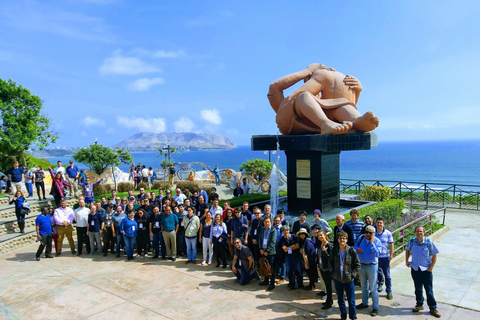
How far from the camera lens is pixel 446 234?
1130 centimetres

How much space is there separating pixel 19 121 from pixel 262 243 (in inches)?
689

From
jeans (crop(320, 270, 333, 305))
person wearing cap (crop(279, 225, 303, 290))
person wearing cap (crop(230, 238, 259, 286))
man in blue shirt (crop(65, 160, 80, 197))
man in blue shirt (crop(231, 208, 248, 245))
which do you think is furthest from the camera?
man in blue shirt (crop(65, 160, 80, 197))

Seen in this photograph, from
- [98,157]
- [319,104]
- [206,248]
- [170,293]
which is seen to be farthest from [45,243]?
[98,157]

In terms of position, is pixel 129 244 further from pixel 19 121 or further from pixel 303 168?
pixel 19 121

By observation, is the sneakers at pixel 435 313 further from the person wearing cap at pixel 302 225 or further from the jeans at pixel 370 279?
the person wearing cap at pixel 302 225

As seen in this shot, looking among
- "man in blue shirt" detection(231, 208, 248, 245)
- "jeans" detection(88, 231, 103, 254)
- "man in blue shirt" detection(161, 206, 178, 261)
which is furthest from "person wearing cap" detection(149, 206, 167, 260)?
"man in blue shirt" detection(231, 208, 248, 245)

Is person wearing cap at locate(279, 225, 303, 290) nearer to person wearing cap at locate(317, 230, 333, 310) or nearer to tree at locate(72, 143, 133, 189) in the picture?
person wearing cap at locate(317, 230, 333, 310)

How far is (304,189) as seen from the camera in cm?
1164

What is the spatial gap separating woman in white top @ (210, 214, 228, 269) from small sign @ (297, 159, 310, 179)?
3962mm

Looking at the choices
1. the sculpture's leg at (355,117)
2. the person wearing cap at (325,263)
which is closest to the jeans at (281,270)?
the person wearing cap at (325,263)

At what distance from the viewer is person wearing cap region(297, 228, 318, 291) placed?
21.9 feet

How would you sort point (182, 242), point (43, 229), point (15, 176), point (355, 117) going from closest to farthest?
point (182, 242) < point (43, 229) < point (355, 117) < point (15, 176)

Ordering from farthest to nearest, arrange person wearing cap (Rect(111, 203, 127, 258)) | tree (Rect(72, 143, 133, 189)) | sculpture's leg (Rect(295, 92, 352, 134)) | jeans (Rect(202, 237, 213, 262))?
tree (Rect(72, 143, 133, 189)), sculpture's leg (Rect(295, 92, 352, 134)), person wearing cap (Rect(111, 203, 127, 258)), jeans (Rect(202, 237, 213, 262))

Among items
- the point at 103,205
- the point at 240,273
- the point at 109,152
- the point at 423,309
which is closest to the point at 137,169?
the point at 109,152
